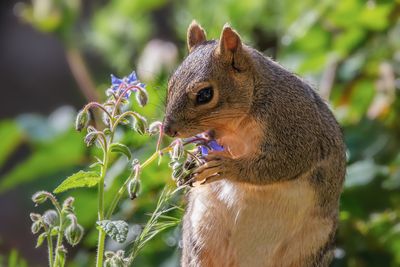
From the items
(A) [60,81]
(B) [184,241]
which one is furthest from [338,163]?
(A) [60,81]

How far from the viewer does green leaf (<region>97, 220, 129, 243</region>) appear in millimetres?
1236

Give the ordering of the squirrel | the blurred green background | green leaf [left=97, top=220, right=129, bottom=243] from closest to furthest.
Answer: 1. green leaf [left=97, top=220, right=129, bottom=243]
2. the squirrel
3. the blurred green background

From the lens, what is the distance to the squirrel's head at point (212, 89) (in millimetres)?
1498

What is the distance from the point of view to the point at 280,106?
1617mm

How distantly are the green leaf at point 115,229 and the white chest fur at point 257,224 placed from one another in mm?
366

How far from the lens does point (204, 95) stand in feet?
5.03

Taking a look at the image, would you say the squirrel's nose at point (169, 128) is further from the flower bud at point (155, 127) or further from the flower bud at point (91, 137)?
the flower bud at point (91, 137)

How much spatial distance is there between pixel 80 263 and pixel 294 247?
0.93 metres

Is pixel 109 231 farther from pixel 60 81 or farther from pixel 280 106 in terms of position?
pixel 60 81

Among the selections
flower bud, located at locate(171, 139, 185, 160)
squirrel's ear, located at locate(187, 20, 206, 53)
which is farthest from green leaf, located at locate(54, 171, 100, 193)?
squirrel's ear, located at locate(187, 20, 206, 53)

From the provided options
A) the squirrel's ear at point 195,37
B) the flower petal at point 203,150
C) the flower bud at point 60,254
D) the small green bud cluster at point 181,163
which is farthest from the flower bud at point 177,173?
the squirrel's ear at point 195,37

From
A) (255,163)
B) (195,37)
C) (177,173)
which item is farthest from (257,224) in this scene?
(195,37)

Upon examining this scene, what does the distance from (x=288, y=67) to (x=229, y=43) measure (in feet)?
3.01

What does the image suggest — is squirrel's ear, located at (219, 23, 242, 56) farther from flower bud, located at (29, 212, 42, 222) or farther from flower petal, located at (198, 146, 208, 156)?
flower bud, located at (29, 212, 42, 222)
